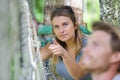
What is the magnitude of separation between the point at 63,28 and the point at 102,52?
2.37ft

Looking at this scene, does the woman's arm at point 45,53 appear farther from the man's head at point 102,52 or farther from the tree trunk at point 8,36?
the tree trunk at point 8,36

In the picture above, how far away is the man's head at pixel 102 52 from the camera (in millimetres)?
1334

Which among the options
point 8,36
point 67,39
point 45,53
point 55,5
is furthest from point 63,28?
point 8,36

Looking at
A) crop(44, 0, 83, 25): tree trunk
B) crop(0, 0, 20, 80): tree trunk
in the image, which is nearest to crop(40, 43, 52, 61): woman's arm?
crop(44, 0, 83, 25): tree trunk

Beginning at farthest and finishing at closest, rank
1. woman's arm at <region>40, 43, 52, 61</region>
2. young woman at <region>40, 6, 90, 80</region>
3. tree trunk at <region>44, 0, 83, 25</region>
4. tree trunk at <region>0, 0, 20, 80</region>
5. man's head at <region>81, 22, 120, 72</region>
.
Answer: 1. tree trunk at <region>44, 0, 83, 25</region>
2. woman's arm at <region>40, 43, 52, 61</region>
3. young woman at <region>40, 6, 90, 80</region>
4. man's head at <region>81, 22, 120, 72</region>
5. tree trunk at <region>0, 0, 20, 80</region>

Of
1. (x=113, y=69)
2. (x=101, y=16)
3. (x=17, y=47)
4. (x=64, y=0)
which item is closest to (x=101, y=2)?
(x=101, y=16)

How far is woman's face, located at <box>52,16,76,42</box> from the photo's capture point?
6.62 ft

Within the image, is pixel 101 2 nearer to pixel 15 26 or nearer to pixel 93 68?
pixel 93 68

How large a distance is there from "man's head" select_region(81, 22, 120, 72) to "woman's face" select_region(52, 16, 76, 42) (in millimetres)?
640

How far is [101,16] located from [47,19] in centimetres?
58

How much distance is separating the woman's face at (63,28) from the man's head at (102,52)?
0.64 m

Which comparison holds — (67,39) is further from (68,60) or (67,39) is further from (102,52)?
(102,52)

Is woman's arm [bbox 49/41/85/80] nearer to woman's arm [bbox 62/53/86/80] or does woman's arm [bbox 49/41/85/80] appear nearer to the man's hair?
woman's arm [bbox 62/53/86/80]

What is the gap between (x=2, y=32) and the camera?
3.10 ft
